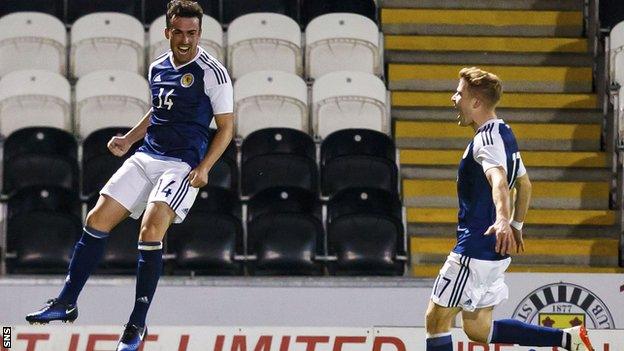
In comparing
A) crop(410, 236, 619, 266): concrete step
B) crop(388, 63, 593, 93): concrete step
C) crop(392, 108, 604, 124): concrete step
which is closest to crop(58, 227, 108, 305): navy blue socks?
crop(410, 236, 619, 266): concrete step

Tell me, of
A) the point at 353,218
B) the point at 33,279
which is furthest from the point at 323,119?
the point at 33,279

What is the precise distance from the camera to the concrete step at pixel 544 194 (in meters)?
11.3

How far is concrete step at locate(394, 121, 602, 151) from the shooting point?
38.7ft

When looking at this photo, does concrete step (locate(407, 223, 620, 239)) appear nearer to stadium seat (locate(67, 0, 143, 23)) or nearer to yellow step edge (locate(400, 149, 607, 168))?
yellow step edge (locate(400, 149, 607, 168))

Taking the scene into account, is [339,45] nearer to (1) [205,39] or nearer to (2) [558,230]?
(1) [205,39]

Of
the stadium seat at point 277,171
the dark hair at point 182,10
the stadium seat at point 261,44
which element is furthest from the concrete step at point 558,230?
the dark hair at point 182,10

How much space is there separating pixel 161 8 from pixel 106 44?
1.00 m

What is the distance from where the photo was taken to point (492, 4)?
42.1 ft

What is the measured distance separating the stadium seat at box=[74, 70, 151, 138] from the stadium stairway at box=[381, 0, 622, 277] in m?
2.06

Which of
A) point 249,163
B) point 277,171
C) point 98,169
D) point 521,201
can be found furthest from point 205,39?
point 521,201

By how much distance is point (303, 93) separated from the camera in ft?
37.7

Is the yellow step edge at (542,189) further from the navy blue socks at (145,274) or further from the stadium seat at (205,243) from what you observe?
the navy blue socks at (145,274)

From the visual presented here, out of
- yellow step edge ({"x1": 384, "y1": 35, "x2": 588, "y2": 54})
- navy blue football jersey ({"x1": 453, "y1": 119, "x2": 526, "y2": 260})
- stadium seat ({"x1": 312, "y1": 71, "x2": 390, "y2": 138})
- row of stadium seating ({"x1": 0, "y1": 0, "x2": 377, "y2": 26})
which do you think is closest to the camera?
navy blue football jersey ({"x1": 453, "y1": 119, "x2": 526, "y2": 260})

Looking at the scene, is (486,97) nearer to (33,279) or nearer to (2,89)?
(33,279)
